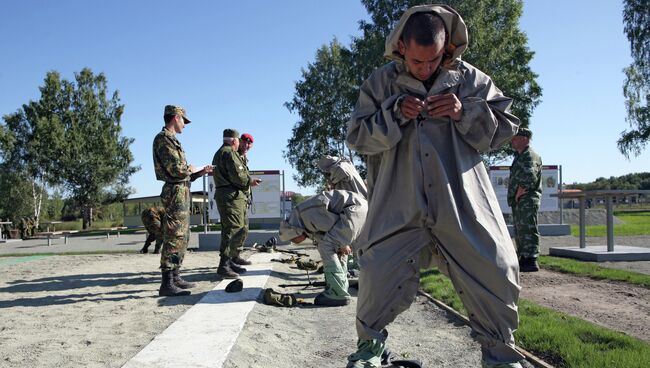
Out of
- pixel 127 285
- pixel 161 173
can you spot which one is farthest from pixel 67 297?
pixel 161 173

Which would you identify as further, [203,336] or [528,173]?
[528,173]

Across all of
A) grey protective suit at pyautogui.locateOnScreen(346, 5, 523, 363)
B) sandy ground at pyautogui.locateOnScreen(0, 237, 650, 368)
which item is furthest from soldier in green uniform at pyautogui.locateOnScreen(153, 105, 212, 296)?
grey protective suit at pyautogui.locateOnScreen(346, 5, 523, 363)

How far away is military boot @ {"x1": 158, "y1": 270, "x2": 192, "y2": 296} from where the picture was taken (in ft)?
19.1

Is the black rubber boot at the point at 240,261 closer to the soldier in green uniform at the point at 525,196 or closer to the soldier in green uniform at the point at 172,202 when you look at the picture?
the soldier in green uniform at the point at 172,202

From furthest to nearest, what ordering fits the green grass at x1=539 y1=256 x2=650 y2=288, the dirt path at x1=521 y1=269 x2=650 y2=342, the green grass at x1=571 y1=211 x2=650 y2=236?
the green grass at x1=571 y1=211 x2=650 y2=236, the green grass at x1=539 y1=256 x2=650 y2=288, the dirt path at x1=521 y1=269 x2=650 y2=342

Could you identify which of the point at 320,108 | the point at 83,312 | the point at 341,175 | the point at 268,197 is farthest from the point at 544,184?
the point at 320,108

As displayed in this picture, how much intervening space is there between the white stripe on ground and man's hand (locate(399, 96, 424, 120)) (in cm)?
179

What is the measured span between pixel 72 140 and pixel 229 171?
4155cm

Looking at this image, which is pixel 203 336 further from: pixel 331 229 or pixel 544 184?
pixel 544 184

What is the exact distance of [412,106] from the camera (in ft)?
7.72

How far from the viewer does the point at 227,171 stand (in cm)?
760

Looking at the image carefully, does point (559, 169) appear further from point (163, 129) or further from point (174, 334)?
point (174, 334)

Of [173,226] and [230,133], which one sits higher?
[230,133]

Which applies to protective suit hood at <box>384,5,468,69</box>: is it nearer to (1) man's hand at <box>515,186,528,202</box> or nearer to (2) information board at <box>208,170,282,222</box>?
(1) man's hand at <box>515,186,528,202</box>
